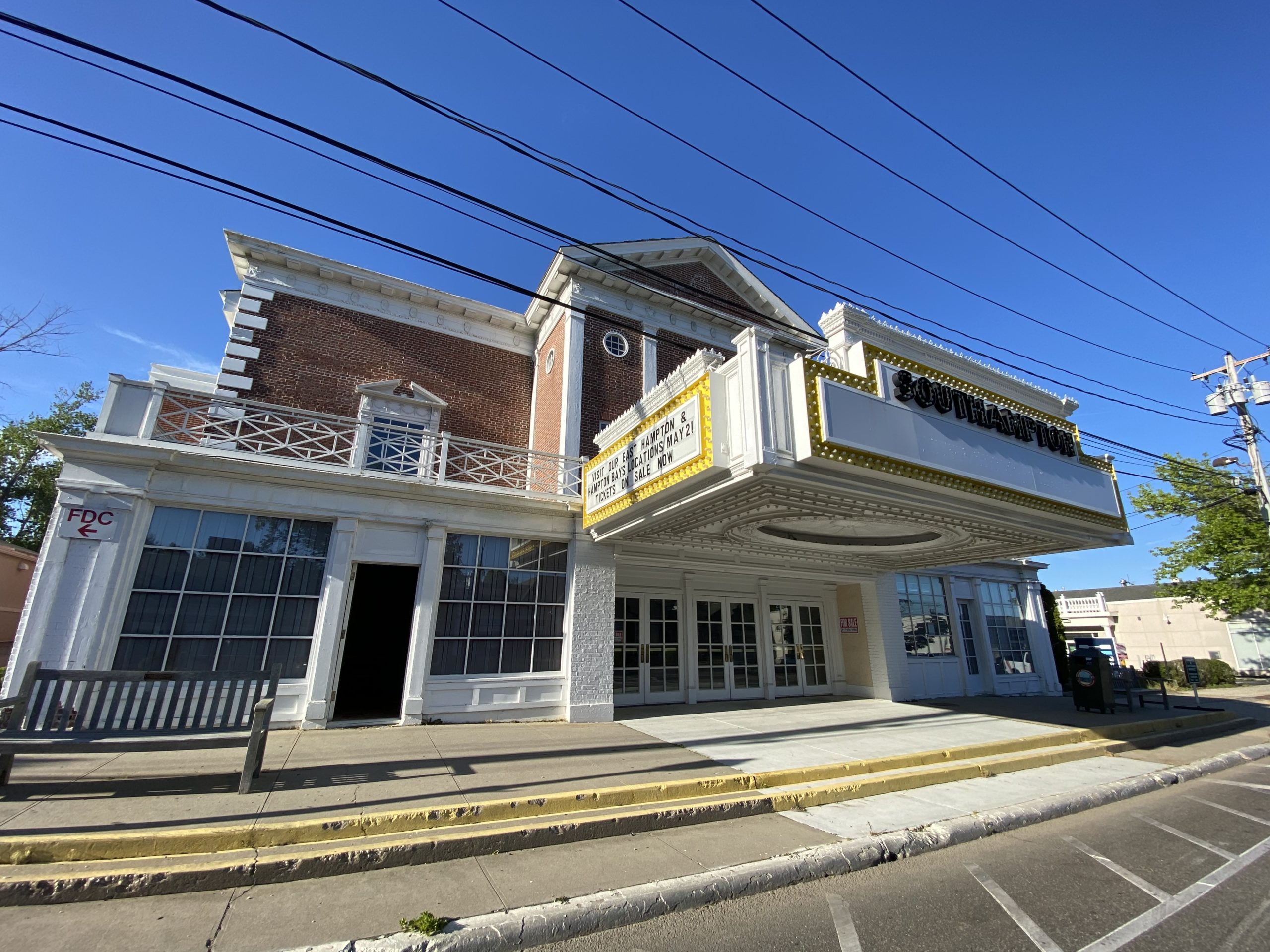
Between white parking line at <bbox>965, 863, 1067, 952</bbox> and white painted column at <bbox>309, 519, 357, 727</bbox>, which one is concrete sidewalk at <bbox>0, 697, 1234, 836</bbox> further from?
white parking line at <bbox>965, 863, 1067, 952</bbox>

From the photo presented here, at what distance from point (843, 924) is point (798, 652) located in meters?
10.9

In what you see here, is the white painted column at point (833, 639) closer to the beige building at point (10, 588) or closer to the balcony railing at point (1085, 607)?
the beige building at point (10, 588)

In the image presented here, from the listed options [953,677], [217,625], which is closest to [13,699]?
[217,625]

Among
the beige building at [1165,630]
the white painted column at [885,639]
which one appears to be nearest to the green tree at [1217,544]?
the beige building at [1165,630]

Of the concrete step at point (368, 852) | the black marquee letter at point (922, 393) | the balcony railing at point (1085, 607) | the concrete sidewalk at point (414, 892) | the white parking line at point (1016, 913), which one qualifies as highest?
the black marquee letter at point (922, 393)

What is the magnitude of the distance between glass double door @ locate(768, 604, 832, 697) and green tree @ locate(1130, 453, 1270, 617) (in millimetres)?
18828

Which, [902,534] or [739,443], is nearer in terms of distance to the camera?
[739,443]

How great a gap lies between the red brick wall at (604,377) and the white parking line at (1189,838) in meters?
10.7

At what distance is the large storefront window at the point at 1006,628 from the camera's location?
16.6m

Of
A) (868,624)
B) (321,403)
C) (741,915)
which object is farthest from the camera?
(868,624)

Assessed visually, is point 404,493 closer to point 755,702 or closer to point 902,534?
point 755,702

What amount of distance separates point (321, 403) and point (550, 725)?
8835mm

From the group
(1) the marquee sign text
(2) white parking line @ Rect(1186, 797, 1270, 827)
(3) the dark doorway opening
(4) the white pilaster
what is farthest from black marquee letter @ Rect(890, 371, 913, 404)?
(3) the dark doorway opening

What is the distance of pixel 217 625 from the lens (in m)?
8.03
